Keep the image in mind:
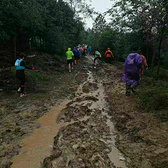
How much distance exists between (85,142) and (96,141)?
0.80ft

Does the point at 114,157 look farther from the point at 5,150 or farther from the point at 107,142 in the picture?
the point at 5,150

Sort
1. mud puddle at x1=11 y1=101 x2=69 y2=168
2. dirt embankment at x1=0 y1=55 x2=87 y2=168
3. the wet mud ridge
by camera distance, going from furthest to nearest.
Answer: dirt embankment at x1=0 y1=55 x2=87 y2=168 < mud puddle at x1=11 y1=101 x2=69 y2=168 < the wet mud ridge

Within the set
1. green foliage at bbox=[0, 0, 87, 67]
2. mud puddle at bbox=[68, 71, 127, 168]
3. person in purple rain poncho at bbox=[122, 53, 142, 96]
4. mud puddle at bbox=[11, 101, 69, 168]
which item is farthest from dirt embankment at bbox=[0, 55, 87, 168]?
person in purple rain poncho at bbox=[122, 53, 142, 96]

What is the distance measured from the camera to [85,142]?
3.29 metres

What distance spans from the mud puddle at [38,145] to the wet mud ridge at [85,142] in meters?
0.16

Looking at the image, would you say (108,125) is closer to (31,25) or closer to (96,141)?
(96,141)

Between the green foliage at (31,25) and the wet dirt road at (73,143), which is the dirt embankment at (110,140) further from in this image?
the green foliage at (31,25)

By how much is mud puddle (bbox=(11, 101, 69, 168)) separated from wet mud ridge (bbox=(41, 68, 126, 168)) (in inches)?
6.3

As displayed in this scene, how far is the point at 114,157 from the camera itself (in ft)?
9.77

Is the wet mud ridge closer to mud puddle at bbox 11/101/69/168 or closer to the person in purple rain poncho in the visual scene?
mud puddle at bbox 11/101/69/168

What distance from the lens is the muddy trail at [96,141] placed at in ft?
9.09

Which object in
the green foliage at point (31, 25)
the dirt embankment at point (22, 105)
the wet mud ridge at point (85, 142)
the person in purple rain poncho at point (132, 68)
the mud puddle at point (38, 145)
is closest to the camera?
the wet mud ridge at point (85, 142)

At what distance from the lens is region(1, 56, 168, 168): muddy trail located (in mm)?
2771

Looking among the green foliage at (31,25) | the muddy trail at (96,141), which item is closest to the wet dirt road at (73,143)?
the muddy trail at (96,141)
